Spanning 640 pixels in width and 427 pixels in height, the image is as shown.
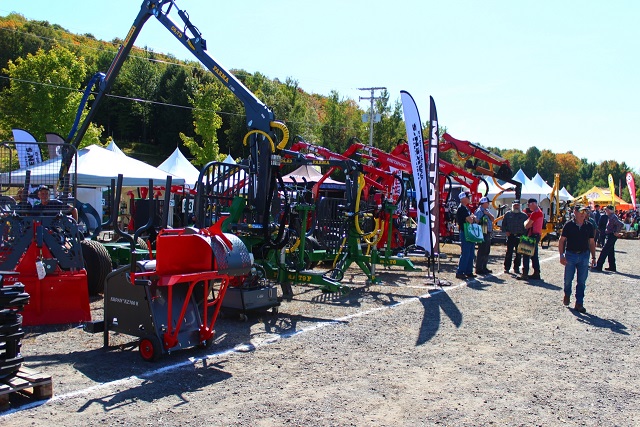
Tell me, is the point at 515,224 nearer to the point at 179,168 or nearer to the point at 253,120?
the point at 253,120

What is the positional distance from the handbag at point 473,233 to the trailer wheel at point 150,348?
8720 millimetres

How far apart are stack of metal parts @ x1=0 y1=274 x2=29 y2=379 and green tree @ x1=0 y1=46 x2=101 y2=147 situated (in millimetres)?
29815

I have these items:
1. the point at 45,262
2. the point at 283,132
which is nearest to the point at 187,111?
the point at 283,132

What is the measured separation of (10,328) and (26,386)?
1.60 ft

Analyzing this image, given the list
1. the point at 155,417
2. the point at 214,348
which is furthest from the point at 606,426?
the point at 214,348

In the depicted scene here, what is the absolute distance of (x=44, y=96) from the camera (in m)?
31.6

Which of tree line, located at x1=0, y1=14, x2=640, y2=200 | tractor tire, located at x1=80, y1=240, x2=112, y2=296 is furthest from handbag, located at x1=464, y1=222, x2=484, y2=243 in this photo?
tree line, located at x1=0, y1=14, x2=640, y2=200

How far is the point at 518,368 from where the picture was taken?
20.3ft

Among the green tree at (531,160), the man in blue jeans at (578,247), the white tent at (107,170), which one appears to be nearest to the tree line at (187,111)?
the white tent at (107,170)

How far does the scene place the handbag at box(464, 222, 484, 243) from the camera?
12.9 m

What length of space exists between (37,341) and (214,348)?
2085 mm

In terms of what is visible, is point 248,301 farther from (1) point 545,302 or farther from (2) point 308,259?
(1) point 545,302

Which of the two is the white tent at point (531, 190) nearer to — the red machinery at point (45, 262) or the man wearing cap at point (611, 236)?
the man wearing cap at point (611, 236)

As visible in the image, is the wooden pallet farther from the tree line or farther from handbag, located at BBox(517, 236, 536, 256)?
the tree line
